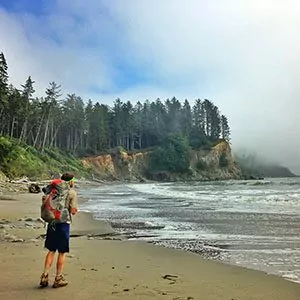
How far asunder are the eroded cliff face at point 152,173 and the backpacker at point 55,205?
94.4 metres

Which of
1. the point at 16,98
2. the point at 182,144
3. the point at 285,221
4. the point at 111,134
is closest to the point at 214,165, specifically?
the point at 182,144

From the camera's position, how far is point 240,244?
10828 millimetres

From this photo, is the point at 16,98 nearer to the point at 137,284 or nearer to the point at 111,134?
the point at 111,134

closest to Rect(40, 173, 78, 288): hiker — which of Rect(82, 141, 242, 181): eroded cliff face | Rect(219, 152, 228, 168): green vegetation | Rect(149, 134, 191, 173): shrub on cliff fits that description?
Rect(82, 141, 242, 181): eroded cliff face

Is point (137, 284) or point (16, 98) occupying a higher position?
point (16, 98)

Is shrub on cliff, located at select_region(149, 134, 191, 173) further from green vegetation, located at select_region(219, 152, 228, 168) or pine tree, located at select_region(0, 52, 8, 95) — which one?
pine tree, located at select_region(0, 52, 8, 95)

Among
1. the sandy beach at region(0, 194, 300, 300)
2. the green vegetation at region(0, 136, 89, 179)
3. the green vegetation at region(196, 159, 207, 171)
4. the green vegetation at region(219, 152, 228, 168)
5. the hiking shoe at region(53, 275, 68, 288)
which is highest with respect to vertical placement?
the green vegetation at region(219, 152, 228, 168)

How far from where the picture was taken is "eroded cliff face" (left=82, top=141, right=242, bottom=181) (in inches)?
4155

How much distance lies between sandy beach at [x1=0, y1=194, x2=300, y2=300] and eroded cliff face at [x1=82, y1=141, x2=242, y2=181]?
9102 cm

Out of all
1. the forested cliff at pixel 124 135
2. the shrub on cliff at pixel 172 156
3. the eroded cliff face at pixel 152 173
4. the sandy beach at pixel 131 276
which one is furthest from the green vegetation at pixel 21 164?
the shrub on cliff at pixel 172 156

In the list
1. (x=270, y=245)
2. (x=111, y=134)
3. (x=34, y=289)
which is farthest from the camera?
(x=111, y=134)

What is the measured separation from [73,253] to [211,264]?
304 centimetres

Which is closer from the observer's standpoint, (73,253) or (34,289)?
(34,289)

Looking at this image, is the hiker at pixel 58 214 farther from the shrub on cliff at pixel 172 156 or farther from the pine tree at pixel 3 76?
the shrub on cliff at pixel 172 156
